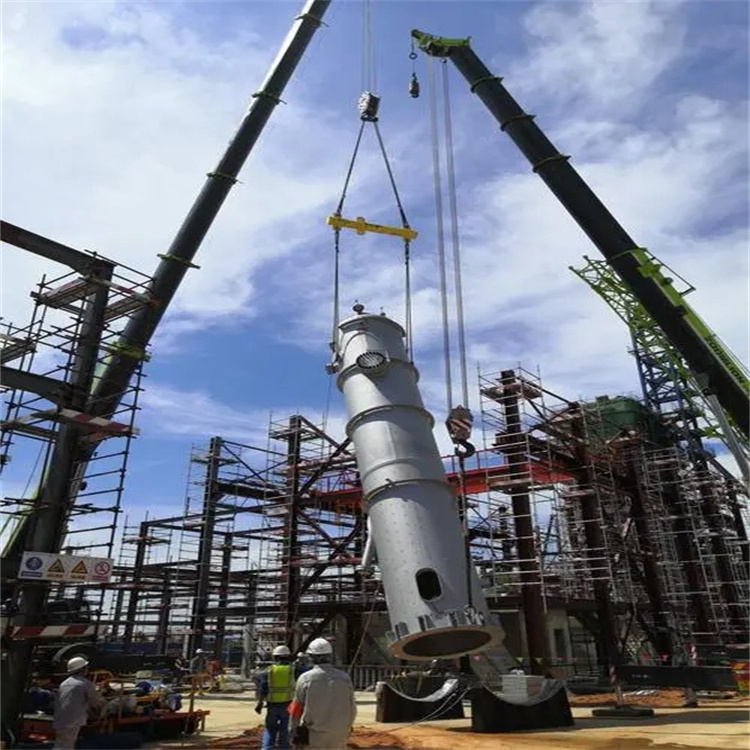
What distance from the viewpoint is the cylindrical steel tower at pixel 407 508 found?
10.6 meters

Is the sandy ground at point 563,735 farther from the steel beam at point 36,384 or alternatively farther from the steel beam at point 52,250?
the steel beam at point 52,250

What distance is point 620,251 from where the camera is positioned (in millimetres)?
19484

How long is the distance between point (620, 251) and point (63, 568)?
1607cm

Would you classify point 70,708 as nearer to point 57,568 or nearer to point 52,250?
point 57,568

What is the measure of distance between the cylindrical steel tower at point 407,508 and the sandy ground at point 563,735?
1.76m

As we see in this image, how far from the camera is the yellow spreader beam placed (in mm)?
22219

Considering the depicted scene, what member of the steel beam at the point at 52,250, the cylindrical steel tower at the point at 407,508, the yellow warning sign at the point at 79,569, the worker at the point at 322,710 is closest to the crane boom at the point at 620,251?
the cylindrical steel tower at the point at 407,508

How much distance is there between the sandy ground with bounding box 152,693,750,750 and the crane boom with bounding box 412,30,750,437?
24.7ft

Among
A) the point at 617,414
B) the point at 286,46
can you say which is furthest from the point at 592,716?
the point at 617,414

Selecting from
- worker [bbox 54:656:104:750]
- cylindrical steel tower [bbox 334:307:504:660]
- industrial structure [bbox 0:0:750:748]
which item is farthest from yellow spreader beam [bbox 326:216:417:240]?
worker [bbox 54:656:104:750]

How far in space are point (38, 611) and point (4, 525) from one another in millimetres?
2946

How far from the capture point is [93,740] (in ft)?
36.6

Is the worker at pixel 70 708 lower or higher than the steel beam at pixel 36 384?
lower

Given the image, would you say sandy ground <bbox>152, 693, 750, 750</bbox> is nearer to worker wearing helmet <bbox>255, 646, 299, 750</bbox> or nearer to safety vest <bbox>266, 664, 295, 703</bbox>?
worker wearing helmet <bbox>255, 646, 299, 750</bbox>
